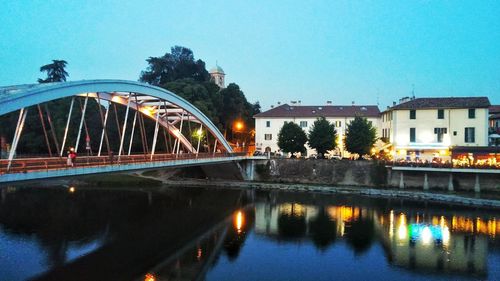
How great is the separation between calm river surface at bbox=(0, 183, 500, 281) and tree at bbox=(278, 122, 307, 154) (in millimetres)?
14896

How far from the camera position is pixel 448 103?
46.3m

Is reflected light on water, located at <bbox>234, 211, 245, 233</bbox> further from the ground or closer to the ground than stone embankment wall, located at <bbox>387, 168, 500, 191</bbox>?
closer to the ground

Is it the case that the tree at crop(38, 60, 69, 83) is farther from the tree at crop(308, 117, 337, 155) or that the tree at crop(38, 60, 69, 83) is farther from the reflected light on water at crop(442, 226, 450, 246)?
the reflected light on water at crop(442, 226, 450, 246)

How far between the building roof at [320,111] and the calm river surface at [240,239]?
23426 millimetres

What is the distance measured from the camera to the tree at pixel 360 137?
4884 cm

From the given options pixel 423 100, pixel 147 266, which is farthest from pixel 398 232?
pixel 423 100

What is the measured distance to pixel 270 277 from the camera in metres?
18.7

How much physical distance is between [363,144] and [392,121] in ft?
14.3

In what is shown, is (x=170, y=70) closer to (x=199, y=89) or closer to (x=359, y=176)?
(x=199, y=89)

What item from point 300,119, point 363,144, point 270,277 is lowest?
point 270,277

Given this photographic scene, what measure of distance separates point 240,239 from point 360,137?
1091 inches

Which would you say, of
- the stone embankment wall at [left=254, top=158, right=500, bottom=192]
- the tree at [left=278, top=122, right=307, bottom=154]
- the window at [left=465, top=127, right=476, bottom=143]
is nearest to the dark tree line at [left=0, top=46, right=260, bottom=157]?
the tree at [left=278, top=122, right=307, bottom=154]

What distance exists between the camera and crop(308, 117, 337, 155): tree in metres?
50.8

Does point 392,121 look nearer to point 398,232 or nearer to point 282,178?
point 282,178
